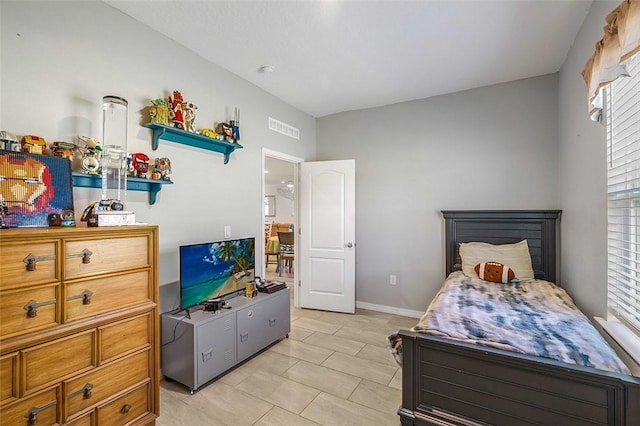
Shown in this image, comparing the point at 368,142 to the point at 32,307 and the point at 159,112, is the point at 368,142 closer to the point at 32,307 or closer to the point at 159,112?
the point at 159,112

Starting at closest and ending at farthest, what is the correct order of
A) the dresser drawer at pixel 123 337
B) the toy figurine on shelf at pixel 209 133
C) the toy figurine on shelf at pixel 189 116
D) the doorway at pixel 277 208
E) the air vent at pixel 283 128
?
the dresser drawer at pixel 123 337 < the toy figurine on shelf at pixel 189 116 < the toy figurine on shelf at pixel 209 133 < the air vent at pixel 283 128 < the doorway at pixel 277 208

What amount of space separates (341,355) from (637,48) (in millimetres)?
2779

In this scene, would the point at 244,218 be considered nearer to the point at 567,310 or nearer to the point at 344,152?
the point at 344,152

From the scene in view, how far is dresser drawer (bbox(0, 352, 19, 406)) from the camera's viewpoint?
4.14 feet

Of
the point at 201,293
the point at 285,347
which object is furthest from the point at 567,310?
the point at 201,293

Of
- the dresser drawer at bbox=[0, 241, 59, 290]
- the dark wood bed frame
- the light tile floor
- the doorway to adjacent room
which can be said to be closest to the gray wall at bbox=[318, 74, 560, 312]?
the doorway to adjacent room

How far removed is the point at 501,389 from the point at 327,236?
2.72 m

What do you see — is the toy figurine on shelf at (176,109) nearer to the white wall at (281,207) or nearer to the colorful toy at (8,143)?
the colorful toy at (8,143)

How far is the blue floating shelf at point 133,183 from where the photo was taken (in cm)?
189

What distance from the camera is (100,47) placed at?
2.06m

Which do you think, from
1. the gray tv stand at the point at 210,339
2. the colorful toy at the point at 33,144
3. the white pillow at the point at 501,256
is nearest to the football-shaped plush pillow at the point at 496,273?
the white pillow at the point at 501,256

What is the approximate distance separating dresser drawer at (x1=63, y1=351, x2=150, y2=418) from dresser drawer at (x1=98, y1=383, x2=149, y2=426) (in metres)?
0.05

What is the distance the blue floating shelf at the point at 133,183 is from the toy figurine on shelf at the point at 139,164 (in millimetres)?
60

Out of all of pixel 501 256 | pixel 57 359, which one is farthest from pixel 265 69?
pixel 501 256
